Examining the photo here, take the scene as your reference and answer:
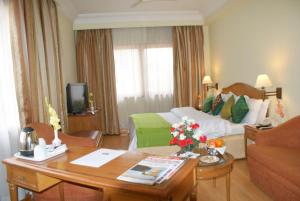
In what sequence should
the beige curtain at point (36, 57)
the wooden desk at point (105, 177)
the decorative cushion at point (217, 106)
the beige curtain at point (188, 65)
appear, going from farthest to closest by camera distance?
the beige curtain at point (188, 65) < the decorative cushion at point (217, 106) < the beige curtain at point (36, 57) < the wooden desk at point (105, 177)

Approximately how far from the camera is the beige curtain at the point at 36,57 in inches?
115

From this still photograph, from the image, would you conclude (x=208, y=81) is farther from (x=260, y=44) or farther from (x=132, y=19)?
(x=132, y=19)

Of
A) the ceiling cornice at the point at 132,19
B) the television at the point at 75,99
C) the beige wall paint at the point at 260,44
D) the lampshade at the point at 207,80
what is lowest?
the television at the point at 75,99

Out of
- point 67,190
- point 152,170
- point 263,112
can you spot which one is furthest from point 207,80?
point 152,170

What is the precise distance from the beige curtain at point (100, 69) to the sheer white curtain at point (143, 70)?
0.75 feet

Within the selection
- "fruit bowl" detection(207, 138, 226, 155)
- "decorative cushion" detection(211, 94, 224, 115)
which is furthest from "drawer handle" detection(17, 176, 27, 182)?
"decorative cushion" detection(211, 94, 224, 115)

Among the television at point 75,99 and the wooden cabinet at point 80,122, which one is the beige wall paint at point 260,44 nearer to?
the wooden cabinet at point 80,122

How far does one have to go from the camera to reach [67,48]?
5.50 metres

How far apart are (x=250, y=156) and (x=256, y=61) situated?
207 centimetres

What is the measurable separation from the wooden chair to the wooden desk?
44 cm

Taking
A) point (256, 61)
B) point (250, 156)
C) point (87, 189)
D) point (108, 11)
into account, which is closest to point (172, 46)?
point (108, 11)

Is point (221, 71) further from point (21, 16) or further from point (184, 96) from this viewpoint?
point (21, 16)

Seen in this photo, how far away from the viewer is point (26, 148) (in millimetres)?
1946

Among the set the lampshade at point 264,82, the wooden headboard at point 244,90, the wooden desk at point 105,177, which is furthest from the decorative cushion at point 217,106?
the wooden desk at point 105,177
